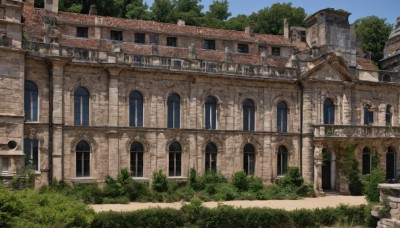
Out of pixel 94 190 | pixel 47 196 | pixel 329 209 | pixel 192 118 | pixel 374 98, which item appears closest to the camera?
pixel 47 196

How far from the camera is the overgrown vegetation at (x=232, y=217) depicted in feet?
69.9

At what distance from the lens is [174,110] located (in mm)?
34375

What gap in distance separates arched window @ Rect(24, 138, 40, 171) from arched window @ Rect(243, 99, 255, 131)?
14.1m

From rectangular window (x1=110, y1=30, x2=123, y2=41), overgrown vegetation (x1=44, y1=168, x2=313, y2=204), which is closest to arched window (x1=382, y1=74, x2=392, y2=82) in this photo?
overgrown vegetation (x1=44, y1=168, x2=313, y2=204)

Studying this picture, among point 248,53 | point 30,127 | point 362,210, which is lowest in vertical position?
point 362,210

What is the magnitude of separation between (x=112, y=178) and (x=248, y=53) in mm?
15224

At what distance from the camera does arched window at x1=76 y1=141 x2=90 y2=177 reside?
3155 centimetres

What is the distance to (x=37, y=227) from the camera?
1795 cm

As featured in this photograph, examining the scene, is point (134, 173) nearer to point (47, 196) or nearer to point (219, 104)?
point (219, 104)

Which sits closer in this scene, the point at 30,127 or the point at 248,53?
the point at 30,127

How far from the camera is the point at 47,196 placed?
21.6 meters

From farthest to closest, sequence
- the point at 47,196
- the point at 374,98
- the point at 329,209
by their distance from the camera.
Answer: the point at 374,98 → the point at 329,209 → the point at 47,196

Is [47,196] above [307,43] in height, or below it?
below

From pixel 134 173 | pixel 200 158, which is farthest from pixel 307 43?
pixel 134 173
